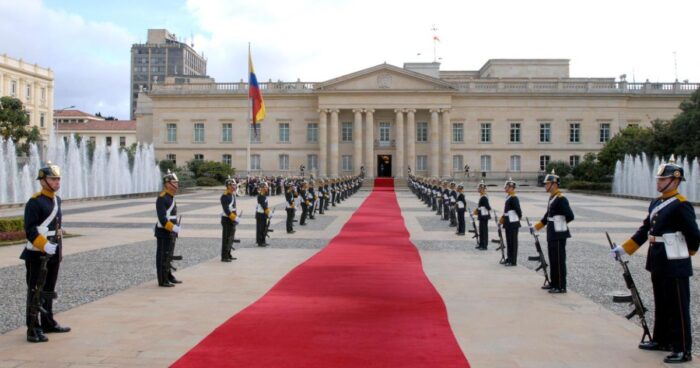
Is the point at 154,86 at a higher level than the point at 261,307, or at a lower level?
higher

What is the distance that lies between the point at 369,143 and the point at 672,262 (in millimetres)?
64585

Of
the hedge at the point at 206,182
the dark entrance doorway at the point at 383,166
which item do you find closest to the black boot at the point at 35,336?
the hedge at the point at 206,182

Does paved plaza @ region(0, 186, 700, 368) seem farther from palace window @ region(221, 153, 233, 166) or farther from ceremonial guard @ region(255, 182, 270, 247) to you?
palace window @ region(221, 153, 233, 166)

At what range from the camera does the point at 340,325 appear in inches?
291

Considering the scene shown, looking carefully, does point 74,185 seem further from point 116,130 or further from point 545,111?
point 116,130

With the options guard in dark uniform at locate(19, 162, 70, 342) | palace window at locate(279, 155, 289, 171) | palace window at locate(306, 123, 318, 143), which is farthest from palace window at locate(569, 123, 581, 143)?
guard in dark uniform at locate(19, 162, 70, 342)

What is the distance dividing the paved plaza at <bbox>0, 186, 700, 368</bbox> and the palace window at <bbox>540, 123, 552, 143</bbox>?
56.2 metres

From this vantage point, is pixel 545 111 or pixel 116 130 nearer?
pixel 545 111

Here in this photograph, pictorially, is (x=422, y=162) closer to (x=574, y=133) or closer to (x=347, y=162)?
(x=347, y=162)

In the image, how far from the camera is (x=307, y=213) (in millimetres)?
24828

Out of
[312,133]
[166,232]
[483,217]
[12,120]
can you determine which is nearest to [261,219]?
[483,217]

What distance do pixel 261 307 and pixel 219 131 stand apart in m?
67.4

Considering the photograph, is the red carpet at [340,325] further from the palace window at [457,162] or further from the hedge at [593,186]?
the palace window at [457,162]

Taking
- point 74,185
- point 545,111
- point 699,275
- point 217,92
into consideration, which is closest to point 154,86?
point 217,92
